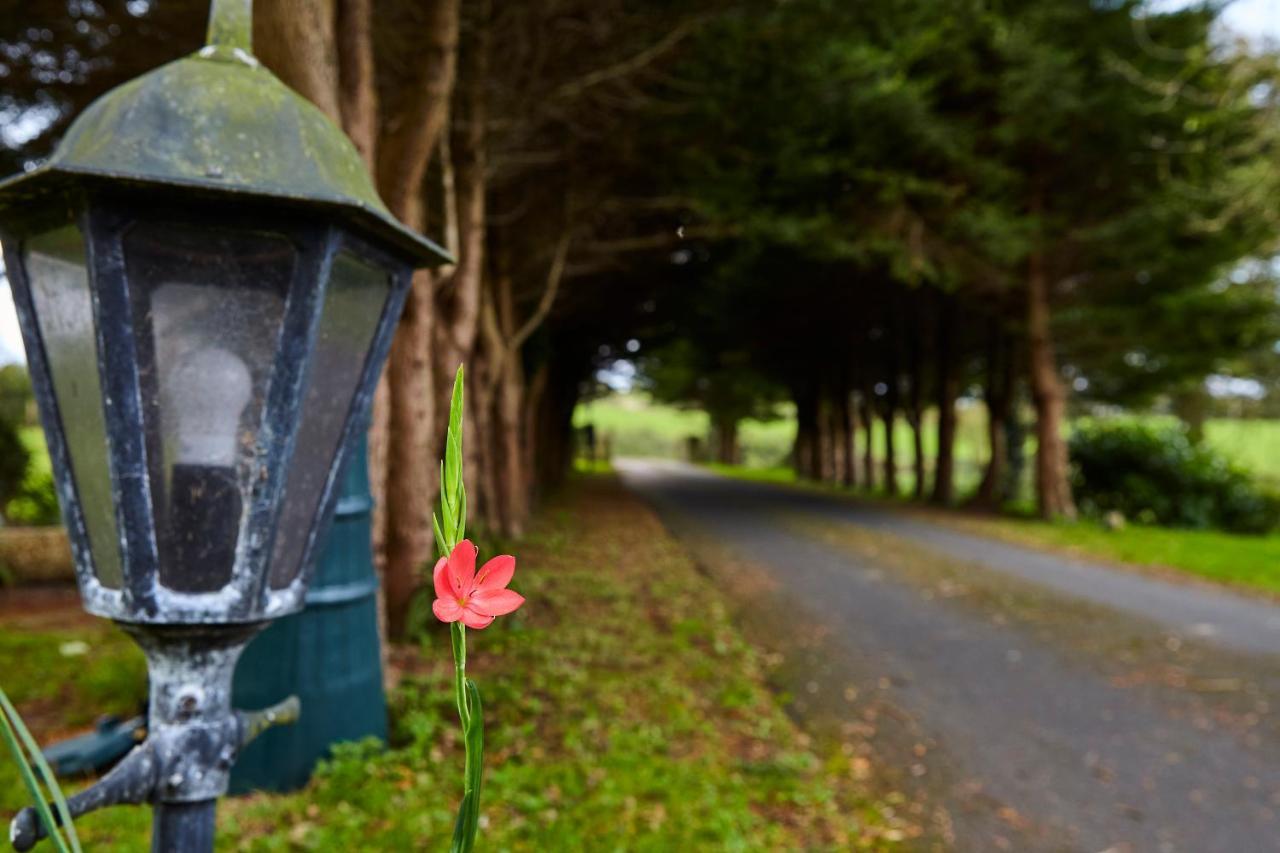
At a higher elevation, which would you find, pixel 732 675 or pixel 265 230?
pixel 265 230

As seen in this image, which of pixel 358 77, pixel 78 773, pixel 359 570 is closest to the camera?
pixel 78 773

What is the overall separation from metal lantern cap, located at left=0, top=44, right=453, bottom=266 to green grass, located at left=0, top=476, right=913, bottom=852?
2622mm

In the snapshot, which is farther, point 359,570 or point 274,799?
point 359,570

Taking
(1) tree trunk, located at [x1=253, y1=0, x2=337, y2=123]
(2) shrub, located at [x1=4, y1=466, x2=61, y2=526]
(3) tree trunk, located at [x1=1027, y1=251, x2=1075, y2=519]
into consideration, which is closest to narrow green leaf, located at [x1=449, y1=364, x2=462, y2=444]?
(1) tree trunk, located at [x1=253, y1=0, x2=337, y2=123]

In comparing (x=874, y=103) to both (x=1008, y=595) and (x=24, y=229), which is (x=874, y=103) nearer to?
(x=1008, y=595)

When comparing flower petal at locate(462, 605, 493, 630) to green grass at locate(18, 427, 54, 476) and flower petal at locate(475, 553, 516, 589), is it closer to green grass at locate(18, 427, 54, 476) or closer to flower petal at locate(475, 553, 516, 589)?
flower petal at locate(475, 553, 516, 589)

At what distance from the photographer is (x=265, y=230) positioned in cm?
136

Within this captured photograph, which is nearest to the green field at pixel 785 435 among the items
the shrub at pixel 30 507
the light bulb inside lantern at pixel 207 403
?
the shrub at pixel 30 507

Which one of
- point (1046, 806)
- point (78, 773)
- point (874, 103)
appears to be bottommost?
point (1046, 806)

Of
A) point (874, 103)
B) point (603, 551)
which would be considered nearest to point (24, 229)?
point (603, 551)

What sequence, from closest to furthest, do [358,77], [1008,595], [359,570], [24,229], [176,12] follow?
[24,229] → [359,570] → [358,77] → [176,12] → [1008,595]

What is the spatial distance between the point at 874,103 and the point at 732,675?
8.48 meters

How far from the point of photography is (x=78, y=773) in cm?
341

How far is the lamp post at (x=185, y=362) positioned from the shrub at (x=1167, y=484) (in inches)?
703
